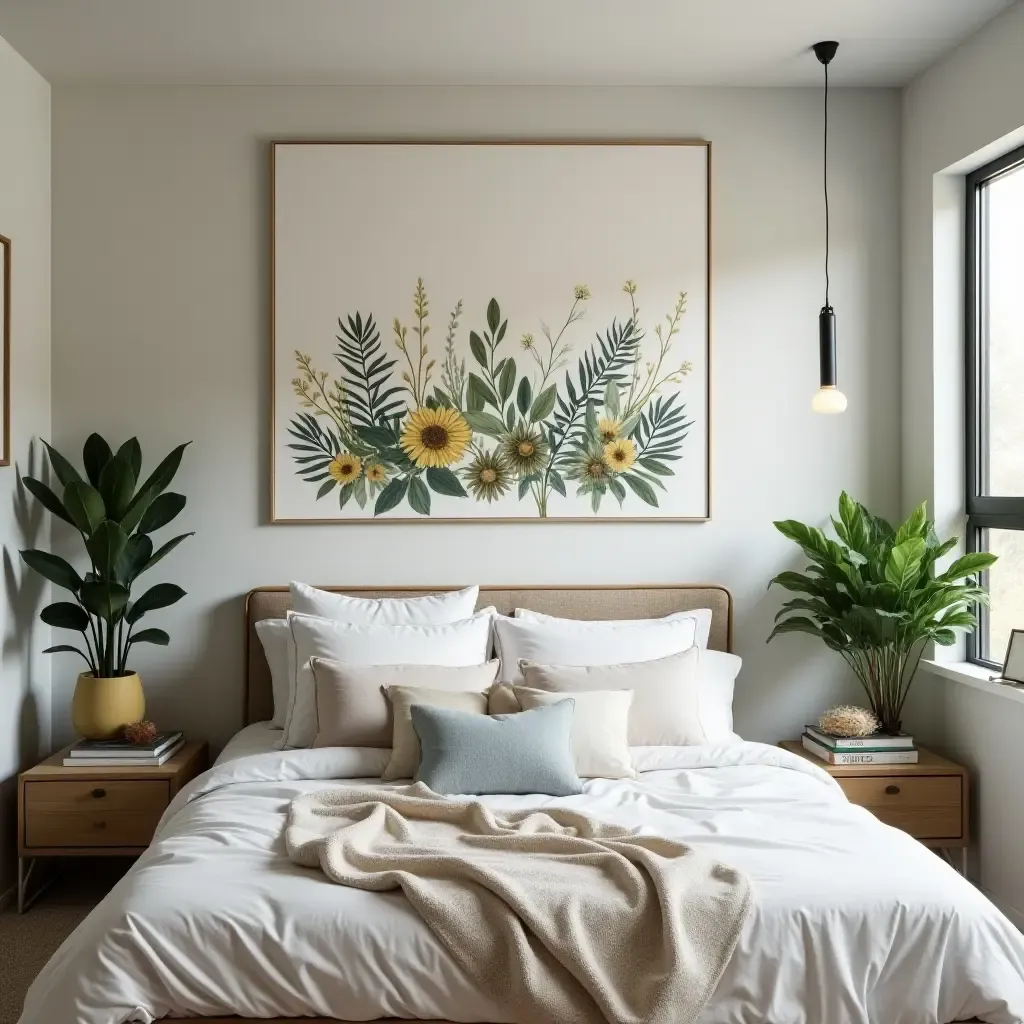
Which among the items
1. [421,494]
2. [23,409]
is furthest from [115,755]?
[421,494]

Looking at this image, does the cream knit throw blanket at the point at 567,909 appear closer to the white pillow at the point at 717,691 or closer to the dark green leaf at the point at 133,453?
the white pillow at the point at 717,691

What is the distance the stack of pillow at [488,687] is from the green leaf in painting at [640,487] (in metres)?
0.47

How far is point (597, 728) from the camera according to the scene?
321 cm

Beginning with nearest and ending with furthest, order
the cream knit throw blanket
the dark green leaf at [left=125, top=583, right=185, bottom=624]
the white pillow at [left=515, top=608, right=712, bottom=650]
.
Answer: the cream knit throw blanket
the dark green leaf at [left=125, top=583, right=185, bottom=624]
the white pillow at [left=515, top=608, right=712, bottom=650]

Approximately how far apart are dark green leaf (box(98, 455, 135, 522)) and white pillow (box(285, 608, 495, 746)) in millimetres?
710

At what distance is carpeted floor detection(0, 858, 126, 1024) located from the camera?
9.99 ft

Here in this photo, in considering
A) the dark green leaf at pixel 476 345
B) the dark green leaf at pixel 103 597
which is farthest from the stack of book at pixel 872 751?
the dark green leaf at pixel 103 597

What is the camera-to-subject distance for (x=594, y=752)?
318 centimetres

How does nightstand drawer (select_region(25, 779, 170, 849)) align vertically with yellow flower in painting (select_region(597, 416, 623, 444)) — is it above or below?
below

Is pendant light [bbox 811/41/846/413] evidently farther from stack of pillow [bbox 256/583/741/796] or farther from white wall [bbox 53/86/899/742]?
stack of pillow [bbox 256/583/741/796]

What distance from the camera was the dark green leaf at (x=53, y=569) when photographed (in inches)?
143

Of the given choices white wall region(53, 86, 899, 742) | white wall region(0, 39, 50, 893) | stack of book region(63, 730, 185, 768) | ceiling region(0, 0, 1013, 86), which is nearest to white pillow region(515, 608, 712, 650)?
white wall region(53, 86, 899, 742)

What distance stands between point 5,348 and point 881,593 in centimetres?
306

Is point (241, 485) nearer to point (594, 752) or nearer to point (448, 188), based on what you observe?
point (448, 188)
